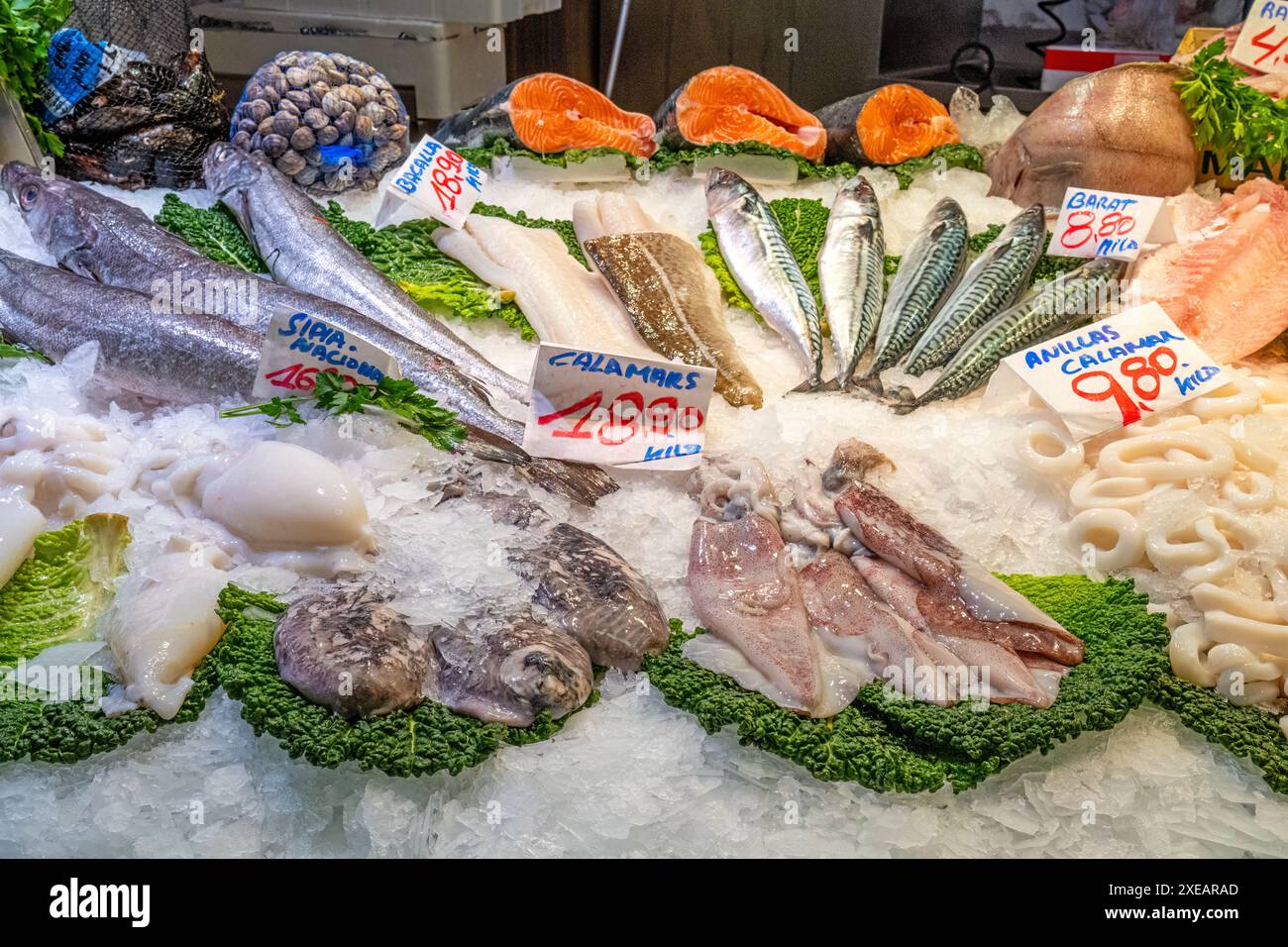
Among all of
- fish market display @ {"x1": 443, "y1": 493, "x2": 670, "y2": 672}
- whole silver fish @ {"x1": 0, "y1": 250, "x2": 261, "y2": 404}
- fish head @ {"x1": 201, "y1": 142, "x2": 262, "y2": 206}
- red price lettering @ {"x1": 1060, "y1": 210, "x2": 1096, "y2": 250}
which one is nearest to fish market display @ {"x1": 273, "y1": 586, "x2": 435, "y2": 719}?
fish market display @ {"x1": 443, "y1": 493, "x2": 670, "y2": 672}

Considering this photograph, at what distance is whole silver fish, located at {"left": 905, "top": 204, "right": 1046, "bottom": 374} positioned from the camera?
3182mm

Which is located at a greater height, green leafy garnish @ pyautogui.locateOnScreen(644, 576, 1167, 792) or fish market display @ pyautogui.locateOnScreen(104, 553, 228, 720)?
fish market display @ pyautogui.locateOnScreen(104, 553, 228, 720)

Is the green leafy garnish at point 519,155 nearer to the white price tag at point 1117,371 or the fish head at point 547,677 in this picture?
the white price tag at point 1117,371

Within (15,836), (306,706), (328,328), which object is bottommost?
(15,836)

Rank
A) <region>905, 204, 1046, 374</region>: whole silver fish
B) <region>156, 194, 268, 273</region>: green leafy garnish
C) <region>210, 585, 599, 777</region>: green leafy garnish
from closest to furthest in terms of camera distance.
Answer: <region>210, 585, 599, 777</region>: green leafy garnish → <region>905, 204, 1046, 374</region>: whole silver fish → <region>156, 194, 268, 273</region>: green leafy garnish

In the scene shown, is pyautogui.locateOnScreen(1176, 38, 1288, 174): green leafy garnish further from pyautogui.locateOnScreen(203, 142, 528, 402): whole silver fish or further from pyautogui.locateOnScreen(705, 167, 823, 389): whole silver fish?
pyautogui.locateOnScreen(203, 142, 528, 402): whole silver fish

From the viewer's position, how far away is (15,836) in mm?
1693

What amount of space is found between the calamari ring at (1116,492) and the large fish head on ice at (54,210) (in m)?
2.93

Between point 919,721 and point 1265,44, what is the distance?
340 cm

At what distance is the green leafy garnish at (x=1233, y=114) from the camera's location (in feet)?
12.4

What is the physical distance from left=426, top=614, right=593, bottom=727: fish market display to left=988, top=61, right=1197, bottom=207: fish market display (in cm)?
293

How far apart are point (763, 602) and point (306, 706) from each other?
87cm
